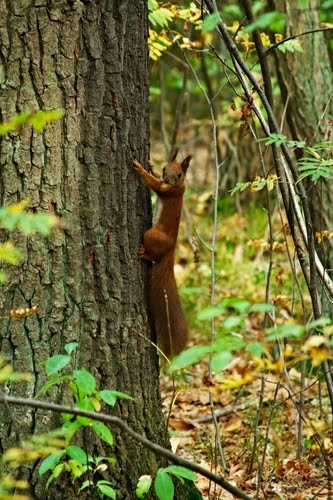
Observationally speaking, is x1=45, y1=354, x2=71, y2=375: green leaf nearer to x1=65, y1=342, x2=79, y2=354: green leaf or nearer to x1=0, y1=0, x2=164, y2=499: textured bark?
x1=65, y1=342, x2=79, y2=354: green leaf

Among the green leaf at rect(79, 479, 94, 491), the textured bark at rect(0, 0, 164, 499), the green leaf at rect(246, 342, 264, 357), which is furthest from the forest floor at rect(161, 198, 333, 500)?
the green leaf at rect(79, 479, 94, 491)

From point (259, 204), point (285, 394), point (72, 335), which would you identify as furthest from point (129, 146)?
point (259, 204)

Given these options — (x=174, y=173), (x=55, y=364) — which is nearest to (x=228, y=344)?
(x=55, y=364)

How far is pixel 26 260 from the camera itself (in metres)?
3.21

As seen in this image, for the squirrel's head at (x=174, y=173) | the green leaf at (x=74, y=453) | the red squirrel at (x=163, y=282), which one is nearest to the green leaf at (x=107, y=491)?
the green leaf at (x=74, y=453)

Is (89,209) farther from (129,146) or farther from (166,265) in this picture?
(166,265)

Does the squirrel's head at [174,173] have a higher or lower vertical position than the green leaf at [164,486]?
higher

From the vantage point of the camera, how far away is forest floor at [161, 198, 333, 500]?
377 centimetres

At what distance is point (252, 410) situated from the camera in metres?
5.39

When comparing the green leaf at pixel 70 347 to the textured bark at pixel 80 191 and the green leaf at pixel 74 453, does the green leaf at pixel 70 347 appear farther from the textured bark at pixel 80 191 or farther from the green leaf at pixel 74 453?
the textured bark at pixel 80 191

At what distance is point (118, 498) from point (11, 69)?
1.79 metres

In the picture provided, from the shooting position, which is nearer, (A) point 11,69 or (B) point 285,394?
(A) point 11,69

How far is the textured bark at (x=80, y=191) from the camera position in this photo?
317 cm

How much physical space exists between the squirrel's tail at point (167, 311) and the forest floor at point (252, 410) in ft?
0.89
